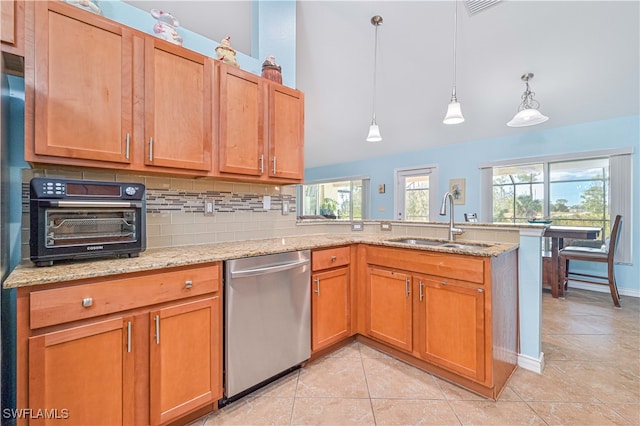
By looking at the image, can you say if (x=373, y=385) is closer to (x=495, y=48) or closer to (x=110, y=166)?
(x=110, y=166)

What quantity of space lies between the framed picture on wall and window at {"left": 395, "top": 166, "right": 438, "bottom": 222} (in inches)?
11.4

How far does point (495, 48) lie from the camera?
10.4 ft

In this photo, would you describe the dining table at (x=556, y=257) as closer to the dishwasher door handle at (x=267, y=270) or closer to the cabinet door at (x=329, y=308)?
the cabinet door at (x=329, y=308)

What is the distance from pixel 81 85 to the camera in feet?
4.59

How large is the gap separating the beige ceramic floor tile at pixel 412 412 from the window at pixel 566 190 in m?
3.99

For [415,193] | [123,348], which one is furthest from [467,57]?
[123,348]

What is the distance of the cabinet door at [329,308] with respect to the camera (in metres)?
2.07

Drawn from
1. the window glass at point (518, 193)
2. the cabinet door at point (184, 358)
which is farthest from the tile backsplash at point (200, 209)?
the window glass at point (518, 193)

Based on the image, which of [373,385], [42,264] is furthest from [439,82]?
[42,264]

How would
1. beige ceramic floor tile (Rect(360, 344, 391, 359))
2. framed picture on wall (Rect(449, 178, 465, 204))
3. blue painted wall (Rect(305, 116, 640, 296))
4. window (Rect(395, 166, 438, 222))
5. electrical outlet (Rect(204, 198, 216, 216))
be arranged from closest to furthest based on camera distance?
1. electrical outlet (Rect(204, 198, 216, 216))
2. beige ceramic floor tile (Rect(360, 344, 391, 359))
3. blue painted wall (Rect(305, 116, 640, 296))
4. framed picture on wall (Rect(449, 178, 465, 204))
5. window (Rect(395, 166, 438, 222))

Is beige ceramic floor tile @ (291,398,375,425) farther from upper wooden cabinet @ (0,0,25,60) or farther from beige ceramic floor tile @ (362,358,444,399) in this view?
upper wooden cabinet @ (0,0,25,60)

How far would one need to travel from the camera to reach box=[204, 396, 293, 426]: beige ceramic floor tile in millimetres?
1523

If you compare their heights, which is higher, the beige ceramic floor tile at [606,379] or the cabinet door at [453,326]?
the cabinet door at [453,326]

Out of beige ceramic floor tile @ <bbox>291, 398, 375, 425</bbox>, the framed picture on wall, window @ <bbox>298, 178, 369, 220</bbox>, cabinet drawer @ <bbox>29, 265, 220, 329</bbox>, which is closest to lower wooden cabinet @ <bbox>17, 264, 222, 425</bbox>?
cabinet drawer @ <bbox>29, 265, 220, 329</bbox>
